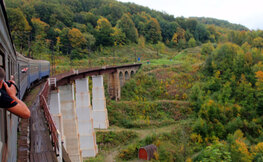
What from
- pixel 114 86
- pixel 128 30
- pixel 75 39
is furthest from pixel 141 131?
pixel 128 30

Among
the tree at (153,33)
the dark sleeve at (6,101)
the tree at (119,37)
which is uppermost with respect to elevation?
the tree at (153,33)

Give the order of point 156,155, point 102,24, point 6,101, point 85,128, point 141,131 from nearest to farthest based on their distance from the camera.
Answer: point 6,101 < point 156,155 < point 85,128 < point 141,131 < point 102,24

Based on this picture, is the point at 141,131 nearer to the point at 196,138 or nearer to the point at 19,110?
the point at 196,138

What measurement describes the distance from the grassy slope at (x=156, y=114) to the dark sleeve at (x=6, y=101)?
19.6 m

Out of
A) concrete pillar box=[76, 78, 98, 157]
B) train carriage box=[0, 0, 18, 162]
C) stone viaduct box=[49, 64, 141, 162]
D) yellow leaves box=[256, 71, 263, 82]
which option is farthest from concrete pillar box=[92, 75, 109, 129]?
yellow leaves box=[256, 71, 263, 82]

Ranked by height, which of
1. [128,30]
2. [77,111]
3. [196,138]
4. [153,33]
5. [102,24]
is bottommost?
[196,138]

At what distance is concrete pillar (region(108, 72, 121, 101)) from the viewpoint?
116 ft

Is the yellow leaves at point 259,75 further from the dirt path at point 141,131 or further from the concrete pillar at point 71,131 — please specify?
the concrete pillar at point 71,131

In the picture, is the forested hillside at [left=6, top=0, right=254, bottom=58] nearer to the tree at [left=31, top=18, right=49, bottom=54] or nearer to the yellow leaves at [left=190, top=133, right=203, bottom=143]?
the tree at [left=31, top=18, right=49, bottom=54]

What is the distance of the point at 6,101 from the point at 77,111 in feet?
65.4

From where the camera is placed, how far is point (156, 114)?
32.3m

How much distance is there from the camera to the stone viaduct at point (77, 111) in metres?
14.7

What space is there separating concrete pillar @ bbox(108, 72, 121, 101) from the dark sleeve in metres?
32.9

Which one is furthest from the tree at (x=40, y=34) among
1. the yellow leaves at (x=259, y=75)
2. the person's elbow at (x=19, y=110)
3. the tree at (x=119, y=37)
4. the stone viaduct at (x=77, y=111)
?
the person's elbow at (x=19, y=110)
